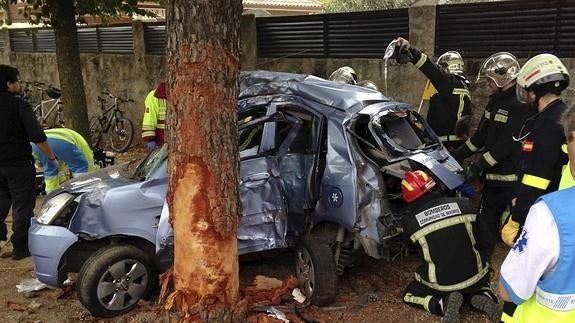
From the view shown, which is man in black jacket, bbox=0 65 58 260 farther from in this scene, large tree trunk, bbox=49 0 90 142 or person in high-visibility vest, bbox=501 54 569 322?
person in high-visibility vest, bbox=501 54 569 322

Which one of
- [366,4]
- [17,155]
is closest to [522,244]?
[17,155]

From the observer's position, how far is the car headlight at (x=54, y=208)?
4285 millimetres

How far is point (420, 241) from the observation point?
3.92 metres

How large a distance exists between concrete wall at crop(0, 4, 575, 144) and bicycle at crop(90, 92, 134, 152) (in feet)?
1.22

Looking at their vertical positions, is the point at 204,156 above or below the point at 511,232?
above

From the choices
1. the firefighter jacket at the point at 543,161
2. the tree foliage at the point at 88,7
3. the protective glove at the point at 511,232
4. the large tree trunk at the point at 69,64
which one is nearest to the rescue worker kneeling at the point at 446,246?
the protective glove at the point at 511,232

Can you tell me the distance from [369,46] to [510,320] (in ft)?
21.2

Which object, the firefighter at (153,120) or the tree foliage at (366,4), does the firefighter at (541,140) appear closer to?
the firefighter at (153,120)

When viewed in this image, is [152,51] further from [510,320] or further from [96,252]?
[510,320]

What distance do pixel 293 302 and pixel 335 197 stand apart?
2.96 ft

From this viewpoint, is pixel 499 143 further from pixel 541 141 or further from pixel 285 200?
pixel 285 200

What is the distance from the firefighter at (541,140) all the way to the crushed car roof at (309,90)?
134 centimetres

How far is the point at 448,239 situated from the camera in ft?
12.7

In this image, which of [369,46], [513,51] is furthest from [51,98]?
[513,51]
